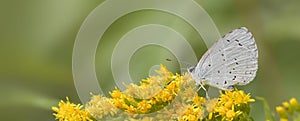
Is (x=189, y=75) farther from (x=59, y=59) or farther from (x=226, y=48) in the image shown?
(x=59, y=59)

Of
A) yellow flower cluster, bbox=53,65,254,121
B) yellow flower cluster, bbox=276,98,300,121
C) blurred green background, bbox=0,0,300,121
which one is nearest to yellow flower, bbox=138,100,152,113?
yellow flower cluster, bbox=53,65,254,121

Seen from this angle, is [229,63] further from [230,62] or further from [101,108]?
[101,108]

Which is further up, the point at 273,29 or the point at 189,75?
the point at 273,29

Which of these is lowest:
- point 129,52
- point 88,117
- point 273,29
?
point 88,117

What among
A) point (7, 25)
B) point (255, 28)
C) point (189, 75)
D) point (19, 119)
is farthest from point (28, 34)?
point (189, 75)

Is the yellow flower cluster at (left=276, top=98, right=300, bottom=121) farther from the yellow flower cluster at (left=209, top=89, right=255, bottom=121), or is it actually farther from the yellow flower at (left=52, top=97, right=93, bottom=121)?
the yellow flower at (left=52, top=97, right=93, bottom=121)

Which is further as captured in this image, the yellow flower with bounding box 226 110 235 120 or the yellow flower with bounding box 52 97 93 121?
the yellow flower with bounding box 52 97 93 121
